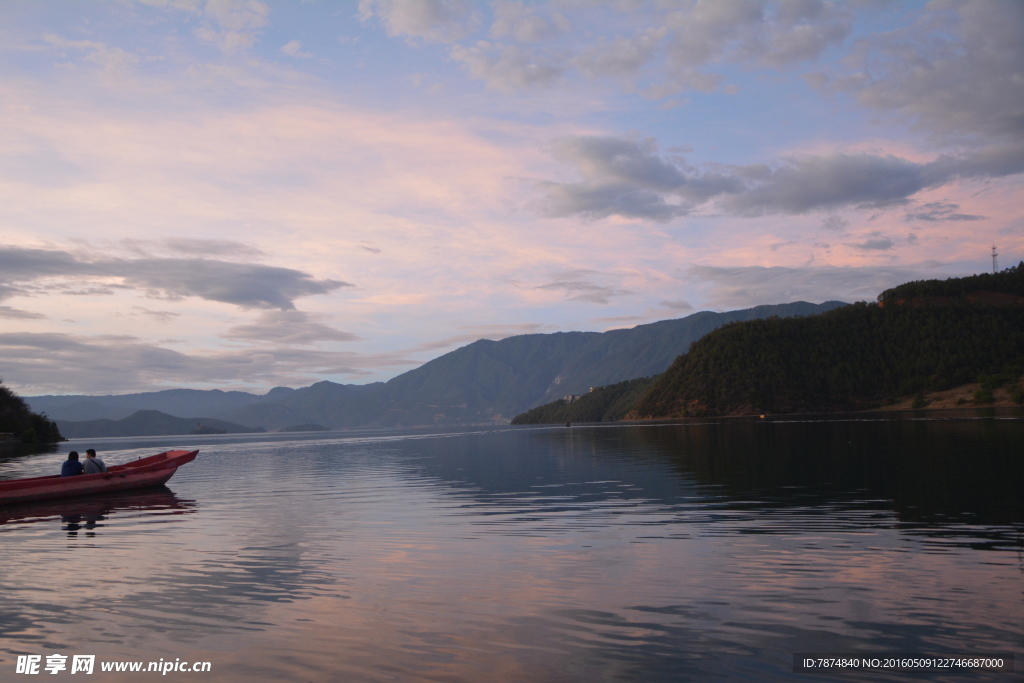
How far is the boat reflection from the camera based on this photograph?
3444 centimetres

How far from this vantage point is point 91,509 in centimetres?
4003

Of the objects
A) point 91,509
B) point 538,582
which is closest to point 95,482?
point 91,509

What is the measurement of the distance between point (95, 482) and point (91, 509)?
6.89 metres

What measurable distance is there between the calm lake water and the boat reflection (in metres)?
0.50

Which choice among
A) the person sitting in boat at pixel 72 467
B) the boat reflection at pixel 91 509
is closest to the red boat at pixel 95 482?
the boat reflection at pixel 91 509

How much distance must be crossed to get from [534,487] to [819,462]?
24870 mm

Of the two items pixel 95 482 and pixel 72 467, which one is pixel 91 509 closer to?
pixel 95 482

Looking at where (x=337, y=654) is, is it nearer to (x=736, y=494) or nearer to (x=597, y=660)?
(x=597, y=660)

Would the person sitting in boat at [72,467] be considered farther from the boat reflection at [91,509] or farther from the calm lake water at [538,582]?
the calm lake water at [538,582]

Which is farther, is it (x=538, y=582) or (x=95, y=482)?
(x=95, y=482)

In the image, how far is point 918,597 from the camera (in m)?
15.0

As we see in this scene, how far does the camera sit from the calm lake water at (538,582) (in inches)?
492

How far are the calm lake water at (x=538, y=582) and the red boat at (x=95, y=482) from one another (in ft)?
9.18

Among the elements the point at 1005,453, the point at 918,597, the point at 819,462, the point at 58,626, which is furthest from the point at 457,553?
the point at 1005,453
